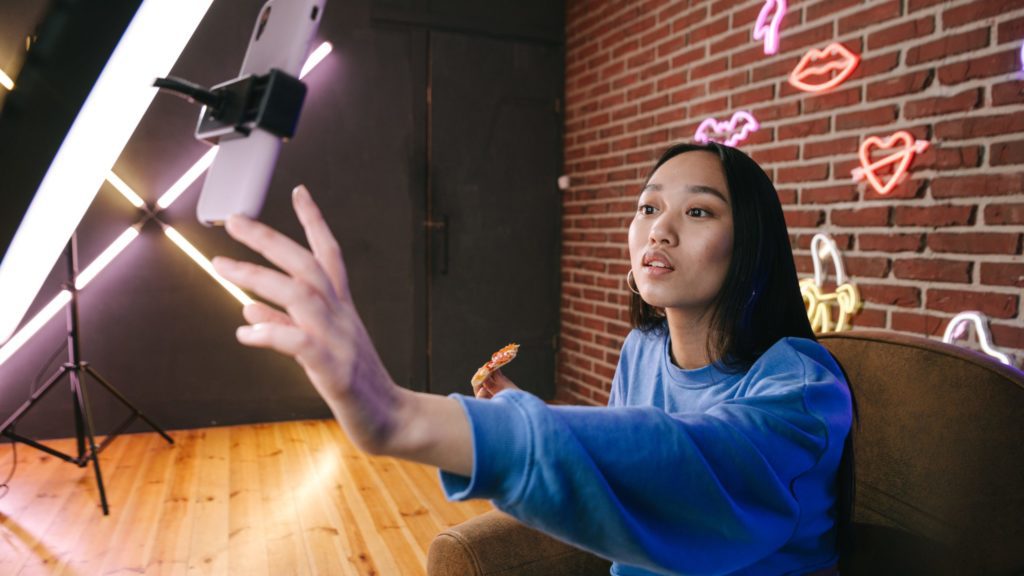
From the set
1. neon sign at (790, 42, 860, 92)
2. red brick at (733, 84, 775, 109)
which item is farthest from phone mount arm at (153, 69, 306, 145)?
red brick at (733, 84, 775, 109)

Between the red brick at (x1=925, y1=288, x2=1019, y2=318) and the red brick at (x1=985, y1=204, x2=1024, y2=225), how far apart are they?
20cm

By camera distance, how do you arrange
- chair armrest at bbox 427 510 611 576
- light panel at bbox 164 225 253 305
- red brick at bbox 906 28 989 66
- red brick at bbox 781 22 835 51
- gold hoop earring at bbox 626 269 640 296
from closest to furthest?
chair armrest at bbox 427 510 611 576 → gold hoop earring at bbox 626 269 640 296 → red brick at bbox 906 28 989 66 → red brick at bbox 781 22 835 51 → light panel at bbox 164 225 253 305

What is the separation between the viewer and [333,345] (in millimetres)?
453

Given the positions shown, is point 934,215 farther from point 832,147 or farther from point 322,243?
point 322,243

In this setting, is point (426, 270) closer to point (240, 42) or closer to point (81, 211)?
point (240, 42)

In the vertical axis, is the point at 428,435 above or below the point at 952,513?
above

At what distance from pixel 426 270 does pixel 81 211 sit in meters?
3.27

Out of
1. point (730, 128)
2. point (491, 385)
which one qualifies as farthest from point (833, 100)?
point (491, 385)

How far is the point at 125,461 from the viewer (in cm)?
309

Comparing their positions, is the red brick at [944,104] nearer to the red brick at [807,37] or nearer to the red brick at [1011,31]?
the red brick at [1011,31]

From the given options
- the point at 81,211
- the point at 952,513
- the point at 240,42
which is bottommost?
the point at 952,513

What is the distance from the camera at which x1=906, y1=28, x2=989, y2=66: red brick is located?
1.78m

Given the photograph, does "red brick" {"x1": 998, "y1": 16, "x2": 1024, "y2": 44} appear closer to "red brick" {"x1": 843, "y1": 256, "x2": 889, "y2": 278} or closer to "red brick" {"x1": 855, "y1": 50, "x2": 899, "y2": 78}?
"red brick" {"x1": 855, "y1": 50, "x2": 899, "y2": 78}

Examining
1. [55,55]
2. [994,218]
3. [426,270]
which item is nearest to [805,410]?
[55,55]
